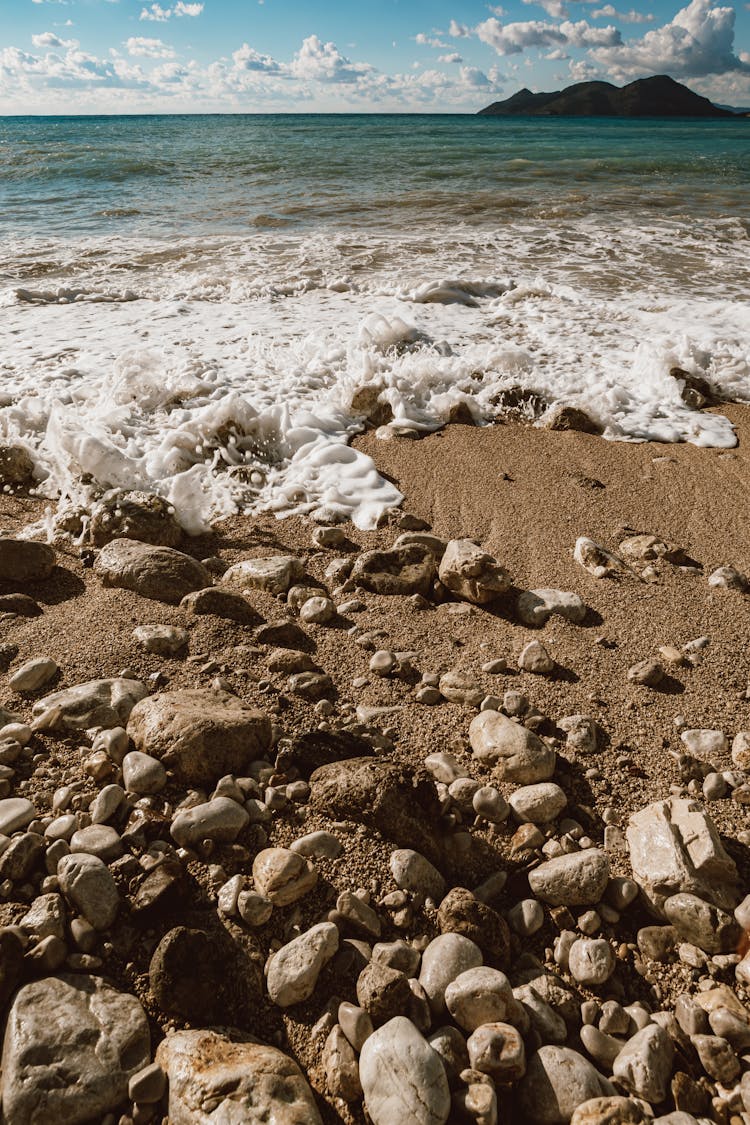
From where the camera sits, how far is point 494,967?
1.58 m

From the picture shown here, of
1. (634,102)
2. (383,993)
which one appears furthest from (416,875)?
(634,102)

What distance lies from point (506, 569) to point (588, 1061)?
1.96m

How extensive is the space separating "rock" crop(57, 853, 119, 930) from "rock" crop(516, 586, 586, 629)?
1796 millimetres

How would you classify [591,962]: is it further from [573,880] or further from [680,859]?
[680,859]

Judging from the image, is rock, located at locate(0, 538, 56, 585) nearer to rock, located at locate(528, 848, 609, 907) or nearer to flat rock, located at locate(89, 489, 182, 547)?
flat rock, located at locate(89, 489, 182, 547)

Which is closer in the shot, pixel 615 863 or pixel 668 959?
pixel 668 959

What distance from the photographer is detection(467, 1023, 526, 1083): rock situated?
1.36 m

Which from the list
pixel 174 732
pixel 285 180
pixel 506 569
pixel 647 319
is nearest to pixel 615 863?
pixel 174 732

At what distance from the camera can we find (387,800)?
1835 mm

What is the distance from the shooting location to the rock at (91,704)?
2.09 meters

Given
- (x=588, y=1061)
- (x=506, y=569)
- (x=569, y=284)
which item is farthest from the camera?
(x=569, y=284)

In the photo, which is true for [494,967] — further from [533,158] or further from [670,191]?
[533,158]

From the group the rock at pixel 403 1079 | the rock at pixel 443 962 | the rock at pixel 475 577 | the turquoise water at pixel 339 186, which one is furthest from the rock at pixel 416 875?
the turquoise water at pixel 339 186

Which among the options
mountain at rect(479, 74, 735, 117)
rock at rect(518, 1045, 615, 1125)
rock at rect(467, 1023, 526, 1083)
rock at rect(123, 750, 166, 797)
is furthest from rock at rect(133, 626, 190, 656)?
mountain at rect(479, 74, 735, 117)
